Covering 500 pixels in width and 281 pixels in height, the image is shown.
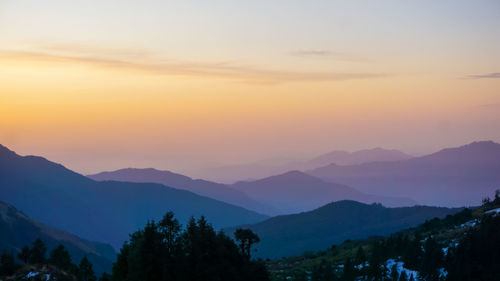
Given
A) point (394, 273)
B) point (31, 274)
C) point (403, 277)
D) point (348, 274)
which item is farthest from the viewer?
point (348, 274)

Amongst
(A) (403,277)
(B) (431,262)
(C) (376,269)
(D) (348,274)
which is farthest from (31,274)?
(B) (431,262)

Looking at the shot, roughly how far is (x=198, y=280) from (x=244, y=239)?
11.8m

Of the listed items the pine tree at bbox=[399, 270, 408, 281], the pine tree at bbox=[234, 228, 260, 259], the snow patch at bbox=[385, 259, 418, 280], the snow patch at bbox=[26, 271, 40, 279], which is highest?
the pine tree at bbox=[234, 228, 260, 259]

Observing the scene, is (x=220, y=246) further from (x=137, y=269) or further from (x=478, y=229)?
(x=478, y=229)

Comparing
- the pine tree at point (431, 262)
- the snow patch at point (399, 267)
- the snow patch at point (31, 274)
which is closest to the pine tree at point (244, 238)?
the snow patch at point (399, 267)

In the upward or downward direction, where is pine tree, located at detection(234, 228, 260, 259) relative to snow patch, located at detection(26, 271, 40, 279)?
upward

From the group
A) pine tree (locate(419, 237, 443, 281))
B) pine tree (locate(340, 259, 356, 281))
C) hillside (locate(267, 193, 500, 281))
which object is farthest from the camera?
pine tree (locate(340, 259, 356, 281))

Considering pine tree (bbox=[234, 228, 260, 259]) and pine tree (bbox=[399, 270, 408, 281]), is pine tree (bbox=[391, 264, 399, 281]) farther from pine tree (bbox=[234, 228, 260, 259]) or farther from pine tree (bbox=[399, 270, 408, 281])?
pine tree (bbox=[234, 228, 260, 259])

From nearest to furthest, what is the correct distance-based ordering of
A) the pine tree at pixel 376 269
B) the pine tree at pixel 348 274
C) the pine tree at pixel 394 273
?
the pine tree at pixel 394 273
the pine tree at pixel 376 269
the pine tree at pixel 348 274

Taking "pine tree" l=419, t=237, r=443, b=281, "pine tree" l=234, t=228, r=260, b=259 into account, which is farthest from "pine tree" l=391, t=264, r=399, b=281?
"pine tree" l=234, t=228, r=260, b=259

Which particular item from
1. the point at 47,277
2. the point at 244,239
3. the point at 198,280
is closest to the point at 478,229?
the point at 244,239

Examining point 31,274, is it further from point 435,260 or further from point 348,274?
point 435,260

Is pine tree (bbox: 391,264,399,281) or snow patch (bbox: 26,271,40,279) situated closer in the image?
snow patch (bbox: 26,271,40,279)

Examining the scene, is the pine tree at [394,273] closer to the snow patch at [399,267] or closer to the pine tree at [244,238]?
the snow patch at [399,267]
